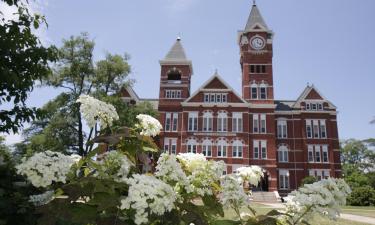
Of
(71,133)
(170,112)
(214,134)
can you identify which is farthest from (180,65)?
(71,133)

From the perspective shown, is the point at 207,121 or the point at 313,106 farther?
the point at 313,106

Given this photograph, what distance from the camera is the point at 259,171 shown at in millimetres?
3912

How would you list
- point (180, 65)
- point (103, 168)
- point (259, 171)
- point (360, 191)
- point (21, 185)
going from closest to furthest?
point (103, 168) → point (21, 185) → point (259, 171) → point (360, 191) → point (180, 65)

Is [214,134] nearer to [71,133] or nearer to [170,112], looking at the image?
[170,112]

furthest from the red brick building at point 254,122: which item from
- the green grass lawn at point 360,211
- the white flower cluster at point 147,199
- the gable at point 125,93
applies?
the white flower cluster at point 147,199

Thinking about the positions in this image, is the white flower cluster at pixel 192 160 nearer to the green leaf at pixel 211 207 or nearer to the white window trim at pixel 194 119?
the green leaf at pixel 211 207

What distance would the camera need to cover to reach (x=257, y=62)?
4625 centimetres

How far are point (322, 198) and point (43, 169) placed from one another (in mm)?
2220

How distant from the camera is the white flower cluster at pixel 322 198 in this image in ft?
9.00

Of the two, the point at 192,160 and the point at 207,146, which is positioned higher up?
the point at 207,146

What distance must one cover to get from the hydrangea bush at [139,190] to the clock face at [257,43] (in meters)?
44.8

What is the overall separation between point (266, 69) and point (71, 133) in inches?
1045

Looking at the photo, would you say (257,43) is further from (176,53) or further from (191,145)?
(191,145)

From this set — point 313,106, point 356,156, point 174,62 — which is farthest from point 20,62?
point 356,156
